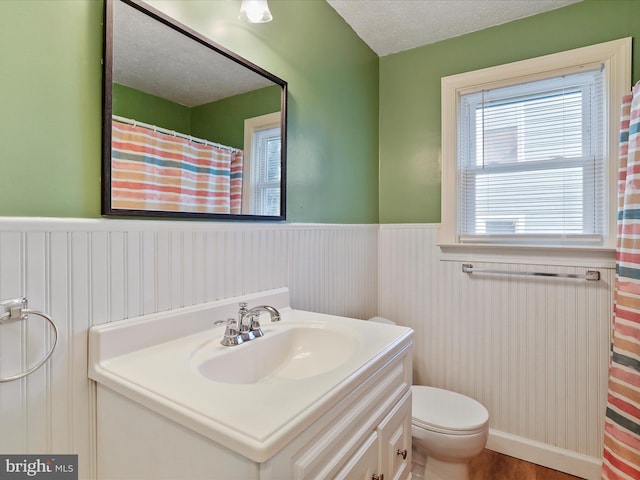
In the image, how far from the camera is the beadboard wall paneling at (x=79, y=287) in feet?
2.56

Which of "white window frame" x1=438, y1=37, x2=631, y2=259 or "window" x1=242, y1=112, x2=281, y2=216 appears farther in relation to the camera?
"white window frame" x1=438, y1=37, x2=631, y2=259

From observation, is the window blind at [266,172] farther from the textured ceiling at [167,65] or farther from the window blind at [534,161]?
the window blind at [534,161]

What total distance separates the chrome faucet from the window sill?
1379mm

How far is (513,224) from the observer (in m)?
2.00

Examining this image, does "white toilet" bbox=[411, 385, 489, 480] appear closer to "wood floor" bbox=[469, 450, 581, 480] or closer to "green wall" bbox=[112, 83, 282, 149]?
"wood floor" bbox=[469, 450, 581, 480]

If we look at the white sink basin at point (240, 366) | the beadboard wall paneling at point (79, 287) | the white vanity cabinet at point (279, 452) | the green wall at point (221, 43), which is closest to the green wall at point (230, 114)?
the green wall at point (221, 43)

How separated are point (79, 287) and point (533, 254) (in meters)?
2.03

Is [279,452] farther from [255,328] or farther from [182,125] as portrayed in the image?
[182,125]

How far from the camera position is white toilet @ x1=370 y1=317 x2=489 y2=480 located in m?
1.52

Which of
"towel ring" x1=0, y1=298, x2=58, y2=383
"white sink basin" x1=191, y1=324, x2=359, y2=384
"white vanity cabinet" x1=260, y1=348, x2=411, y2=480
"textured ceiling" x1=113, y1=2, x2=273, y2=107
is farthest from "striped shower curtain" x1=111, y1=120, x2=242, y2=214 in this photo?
"white vanity cabinet" x1=260, y1=348, x2=411, y2=480

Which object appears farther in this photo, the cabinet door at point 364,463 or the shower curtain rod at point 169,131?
the shower curtain rod at point 169,131

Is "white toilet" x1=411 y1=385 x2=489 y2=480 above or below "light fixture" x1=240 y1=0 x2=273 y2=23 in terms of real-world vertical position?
below

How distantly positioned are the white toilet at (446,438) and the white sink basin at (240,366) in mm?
659

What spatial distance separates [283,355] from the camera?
1.22 metres
